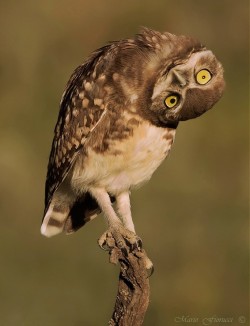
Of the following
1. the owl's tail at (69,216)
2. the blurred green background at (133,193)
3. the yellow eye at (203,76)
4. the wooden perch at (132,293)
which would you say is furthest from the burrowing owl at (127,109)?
the blurred green background at (133,193)

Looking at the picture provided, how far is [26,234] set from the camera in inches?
297

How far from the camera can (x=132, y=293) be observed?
15.8ft

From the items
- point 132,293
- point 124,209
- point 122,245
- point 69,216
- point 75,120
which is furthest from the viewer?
point 69,216

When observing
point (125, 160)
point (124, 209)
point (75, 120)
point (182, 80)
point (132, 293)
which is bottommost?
point (132, 293)

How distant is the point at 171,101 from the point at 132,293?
34.1 inches

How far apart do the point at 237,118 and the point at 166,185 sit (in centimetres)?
96

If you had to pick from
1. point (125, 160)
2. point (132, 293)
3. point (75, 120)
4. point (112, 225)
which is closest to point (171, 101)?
point (125, 160)

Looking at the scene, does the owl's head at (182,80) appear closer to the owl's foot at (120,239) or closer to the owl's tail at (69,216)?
the owl's foot at (120,239)

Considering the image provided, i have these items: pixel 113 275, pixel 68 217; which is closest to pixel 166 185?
pixel 113 275

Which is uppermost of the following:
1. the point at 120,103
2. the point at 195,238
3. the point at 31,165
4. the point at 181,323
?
the point at 120,103

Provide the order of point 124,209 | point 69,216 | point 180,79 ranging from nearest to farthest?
point 180,79 → point 124,209 → point 69,216

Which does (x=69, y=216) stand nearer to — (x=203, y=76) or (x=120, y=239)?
(x=120, y=239)

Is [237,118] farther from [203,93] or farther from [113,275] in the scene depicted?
[203,93]

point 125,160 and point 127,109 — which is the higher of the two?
point 127,109
